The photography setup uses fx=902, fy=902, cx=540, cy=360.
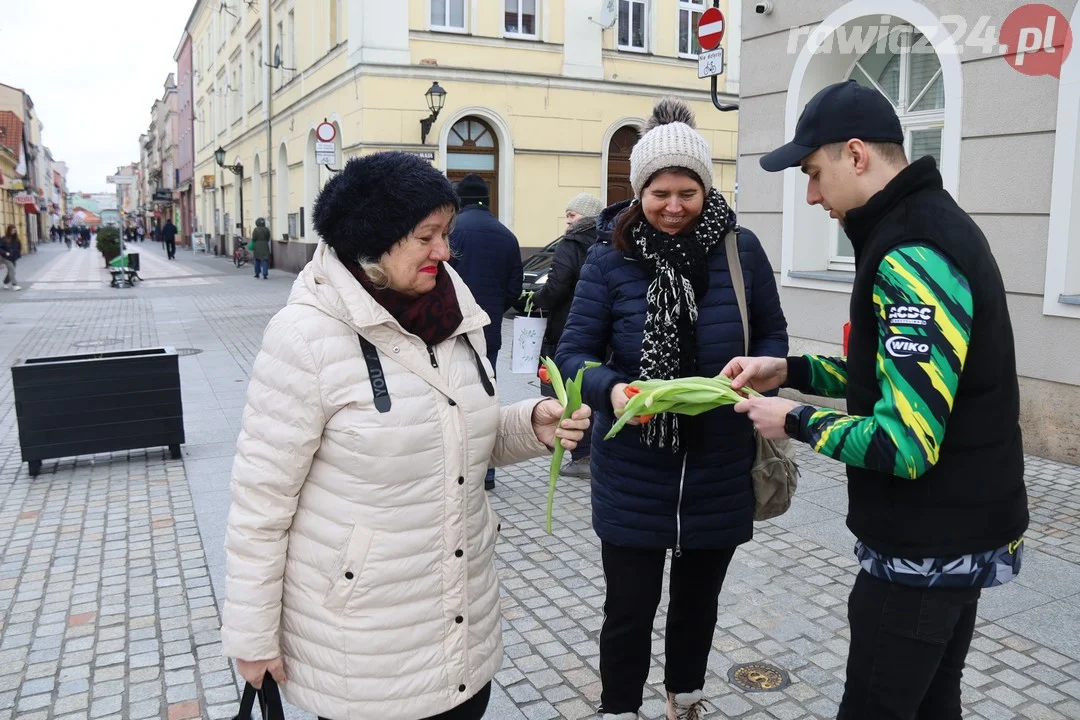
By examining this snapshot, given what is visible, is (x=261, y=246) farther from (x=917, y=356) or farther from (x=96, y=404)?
(x=917, y=356)

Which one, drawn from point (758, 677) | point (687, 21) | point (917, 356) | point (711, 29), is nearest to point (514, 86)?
point (687, 21)

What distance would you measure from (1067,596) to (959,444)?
121 inches

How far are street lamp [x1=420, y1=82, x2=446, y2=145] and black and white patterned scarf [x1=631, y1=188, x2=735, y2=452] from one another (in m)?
16.8

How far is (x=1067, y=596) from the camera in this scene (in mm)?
4395

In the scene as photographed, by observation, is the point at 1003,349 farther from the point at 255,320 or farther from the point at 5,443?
the point at 255,320

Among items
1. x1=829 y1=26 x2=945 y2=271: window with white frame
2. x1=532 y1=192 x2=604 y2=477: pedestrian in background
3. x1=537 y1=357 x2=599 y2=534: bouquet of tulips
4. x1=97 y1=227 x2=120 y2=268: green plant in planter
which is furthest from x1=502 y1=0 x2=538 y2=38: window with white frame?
x1=537 y1=357 x2=599 y2=534: bouquet of tulips

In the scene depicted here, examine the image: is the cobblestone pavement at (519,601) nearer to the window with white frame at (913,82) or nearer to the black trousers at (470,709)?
the black trousers at (470,709)

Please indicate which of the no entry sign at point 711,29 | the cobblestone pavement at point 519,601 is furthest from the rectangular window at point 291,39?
the cobblestone pavement at point 519,601

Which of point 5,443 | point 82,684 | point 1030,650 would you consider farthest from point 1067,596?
point 5,443

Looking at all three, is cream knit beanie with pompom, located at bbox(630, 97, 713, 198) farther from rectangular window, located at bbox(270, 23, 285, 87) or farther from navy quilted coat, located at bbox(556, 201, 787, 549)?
rectangular window, located at bbox(270, 23, 285, 87)

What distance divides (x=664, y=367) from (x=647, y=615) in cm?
83

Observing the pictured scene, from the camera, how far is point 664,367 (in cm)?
279

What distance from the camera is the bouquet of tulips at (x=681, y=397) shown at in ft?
7.91

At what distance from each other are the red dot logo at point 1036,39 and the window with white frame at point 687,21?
1658cm
